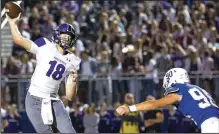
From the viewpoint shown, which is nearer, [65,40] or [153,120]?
[65,40]

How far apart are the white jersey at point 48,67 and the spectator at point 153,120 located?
6860mm

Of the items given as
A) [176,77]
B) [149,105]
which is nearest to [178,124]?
[176,77]

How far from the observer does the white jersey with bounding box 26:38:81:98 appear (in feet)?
40.6

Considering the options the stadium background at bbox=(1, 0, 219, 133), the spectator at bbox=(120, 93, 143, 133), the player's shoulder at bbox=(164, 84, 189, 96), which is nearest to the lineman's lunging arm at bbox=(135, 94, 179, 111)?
the player's shoulder at bbox=(164, 84, 189, 96)

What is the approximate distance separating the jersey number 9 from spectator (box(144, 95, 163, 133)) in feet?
22.5

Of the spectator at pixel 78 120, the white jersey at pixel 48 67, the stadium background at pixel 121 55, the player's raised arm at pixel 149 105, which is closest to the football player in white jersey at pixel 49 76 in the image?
the white jersey at pixel 48 67

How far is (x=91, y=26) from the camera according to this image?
936 inches

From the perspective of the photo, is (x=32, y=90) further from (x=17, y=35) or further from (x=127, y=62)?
(x=127, y=62)

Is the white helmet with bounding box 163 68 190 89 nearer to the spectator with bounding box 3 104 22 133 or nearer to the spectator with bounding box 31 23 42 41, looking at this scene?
the spectator with bounding box 3 104 22 133

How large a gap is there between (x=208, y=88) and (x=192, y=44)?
1.99 m

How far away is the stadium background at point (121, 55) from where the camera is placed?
19688mm

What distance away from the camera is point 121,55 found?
2117 cm

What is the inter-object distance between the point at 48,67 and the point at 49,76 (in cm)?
13

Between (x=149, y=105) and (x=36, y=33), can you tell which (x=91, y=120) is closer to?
(x=36, y=33)
